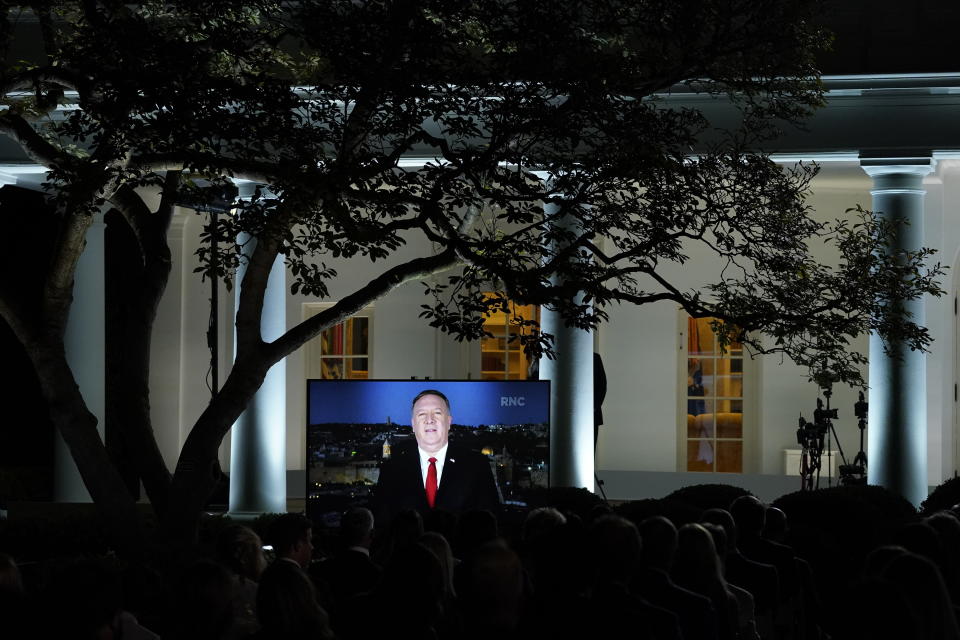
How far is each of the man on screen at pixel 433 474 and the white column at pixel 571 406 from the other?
2840 mm

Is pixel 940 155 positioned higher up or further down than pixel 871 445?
higher up

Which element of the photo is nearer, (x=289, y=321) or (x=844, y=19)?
(x=844, y=19)

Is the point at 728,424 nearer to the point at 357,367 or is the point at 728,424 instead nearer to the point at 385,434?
the point at 357,367

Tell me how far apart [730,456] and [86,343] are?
411 inches

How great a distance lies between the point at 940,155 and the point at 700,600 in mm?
10600

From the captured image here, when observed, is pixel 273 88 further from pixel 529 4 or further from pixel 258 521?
pixel 258 521

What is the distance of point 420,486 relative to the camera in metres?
11.5

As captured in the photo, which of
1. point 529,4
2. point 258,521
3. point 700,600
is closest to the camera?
point 700,600

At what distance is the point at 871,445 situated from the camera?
1452 cm

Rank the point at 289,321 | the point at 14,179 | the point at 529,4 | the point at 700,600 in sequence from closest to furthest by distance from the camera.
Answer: the point at 700,600 < the point at 529,4 < the point at 14,179 < the point at 289,321

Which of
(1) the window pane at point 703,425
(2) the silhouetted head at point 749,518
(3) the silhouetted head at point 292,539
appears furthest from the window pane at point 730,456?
(3) the silhouetted head at point 292,539

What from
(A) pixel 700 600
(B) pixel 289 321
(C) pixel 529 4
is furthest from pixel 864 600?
(B) pixel 289 321

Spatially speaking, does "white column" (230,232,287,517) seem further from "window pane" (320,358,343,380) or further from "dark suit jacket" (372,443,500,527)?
"window pane" (320,358,343,380)

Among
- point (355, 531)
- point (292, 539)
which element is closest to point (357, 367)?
point (355, 531)
